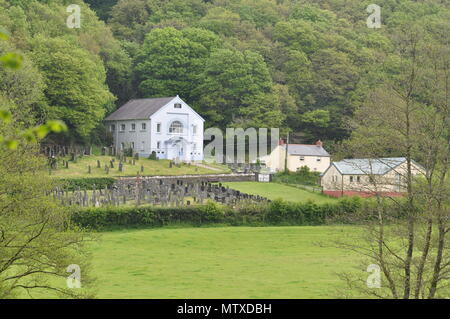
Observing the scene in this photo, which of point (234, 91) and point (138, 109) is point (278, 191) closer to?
point (234, 91)

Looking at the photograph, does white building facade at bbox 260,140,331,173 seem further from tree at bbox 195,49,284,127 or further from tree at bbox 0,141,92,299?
tree at bbox 0,141,92,299

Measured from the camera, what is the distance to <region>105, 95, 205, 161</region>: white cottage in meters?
76.0

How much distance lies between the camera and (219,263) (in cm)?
3525

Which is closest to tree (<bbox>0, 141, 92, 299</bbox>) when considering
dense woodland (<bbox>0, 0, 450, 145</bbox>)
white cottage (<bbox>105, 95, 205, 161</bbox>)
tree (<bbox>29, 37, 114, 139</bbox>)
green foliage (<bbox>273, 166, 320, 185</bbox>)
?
dense woodland (<bbox>0, 0, 450, 145</bbox>)

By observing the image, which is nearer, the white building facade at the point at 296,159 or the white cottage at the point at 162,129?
the white building facade at the point at 296,159

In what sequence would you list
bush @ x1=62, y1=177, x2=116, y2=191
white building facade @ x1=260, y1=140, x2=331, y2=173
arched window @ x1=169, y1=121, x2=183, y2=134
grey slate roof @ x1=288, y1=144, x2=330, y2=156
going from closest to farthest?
bush @ x1=62, y1=177, x2=116, y2=191 → white building facade @ x1=260, y1=140, x2=331, y2=173 → grey slate roof @ x1=288, y1=144, x2=330, y2=156 → arched window @ x1=169, y1=121, x2=183, y2=134

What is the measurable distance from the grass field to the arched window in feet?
→ 24.1

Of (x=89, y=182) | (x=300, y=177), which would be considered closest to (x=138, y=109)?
(x=300, y=177)

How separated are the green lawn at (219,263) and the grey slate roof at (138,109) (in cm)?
3256

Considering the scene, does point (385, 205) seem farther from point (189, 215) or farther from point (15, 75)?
point (15, 75)

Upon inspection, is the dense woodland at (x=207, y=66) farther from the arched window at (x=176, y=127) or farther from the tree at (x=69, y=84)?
the arched window at (x=176, y=127)

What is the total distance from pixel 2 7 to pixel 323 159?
3492cm

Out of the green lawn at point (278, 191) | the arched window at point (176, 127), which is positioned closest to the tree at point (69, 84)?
the arched window at point (176, 127)

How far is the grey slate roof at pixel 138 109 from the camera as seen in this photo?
77.0 metres
